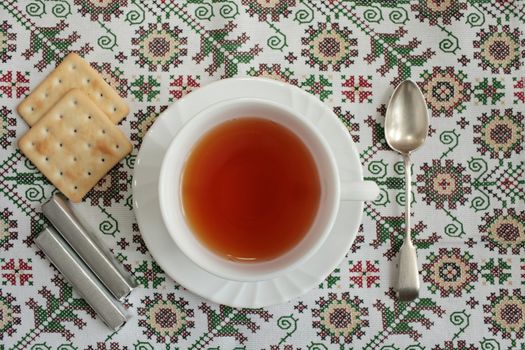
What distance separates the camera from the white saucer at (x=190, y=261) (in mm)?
1001

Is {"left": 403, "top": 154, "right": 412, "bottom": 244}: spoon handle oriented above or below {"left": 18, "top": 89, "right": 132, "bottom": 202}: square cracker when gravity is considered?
below

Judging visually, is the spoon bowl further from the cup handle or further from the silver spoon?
the cup handle

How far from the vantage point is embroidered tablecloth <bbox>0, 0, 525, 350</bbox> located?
1.05 m

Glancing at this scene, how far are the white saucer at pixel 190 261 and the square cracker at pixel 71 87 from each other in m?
0.10

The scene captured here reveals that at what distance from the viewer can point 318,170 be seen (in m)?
0.96

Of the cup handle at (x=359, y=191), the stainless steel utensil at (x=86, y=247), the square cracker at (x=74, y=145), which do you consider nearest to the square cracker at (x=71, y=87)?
the square cracker at (x=74, y=145)

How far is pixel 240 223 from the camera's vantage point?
0.98 metres

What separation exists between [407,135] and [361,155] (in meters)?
0.08

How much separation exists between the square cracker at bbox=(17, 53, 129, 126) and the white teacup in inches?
7.1

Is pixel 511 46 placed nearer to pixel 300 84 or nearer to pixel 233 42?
pixel 300 84

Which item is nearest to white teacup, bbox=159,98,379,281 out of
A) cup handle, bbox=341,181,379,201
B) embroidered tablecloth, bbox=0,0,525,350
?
cup handle, bbox=341,181,379,201

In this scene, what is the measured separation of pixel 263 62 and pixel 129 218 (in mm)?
339

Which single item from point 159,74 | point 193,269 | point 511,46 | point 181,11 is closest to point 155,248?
point 193,269

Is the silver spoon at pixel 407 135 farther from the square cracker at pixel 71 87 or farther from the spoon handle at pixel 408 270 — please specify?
the square cracker at pixel 71 87
